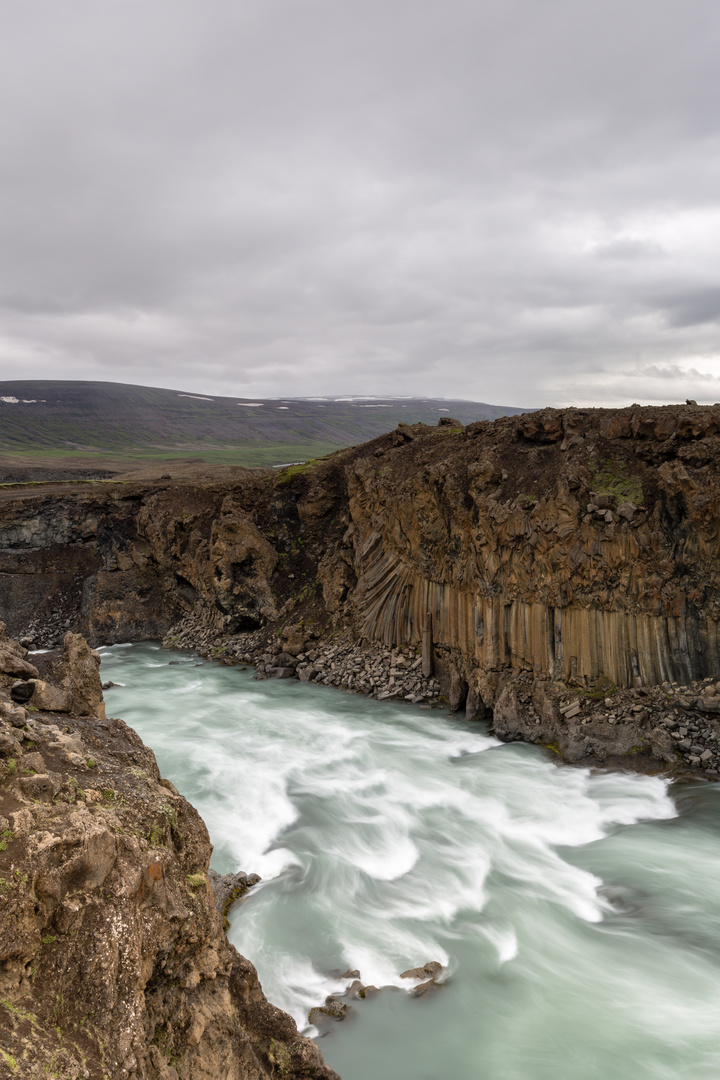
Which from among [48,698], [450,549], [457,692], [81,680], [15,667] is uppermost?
[450,549]

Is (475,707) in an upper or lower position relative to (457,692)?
lower

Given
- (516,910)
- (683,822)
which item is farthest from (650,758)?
(516,910)

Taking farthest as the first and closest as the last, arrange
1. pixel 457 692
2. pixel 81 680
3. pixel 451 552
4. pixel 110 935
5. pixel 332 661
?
1. pixel 332 661
2. pixel 451 552
3. pixel 457 692
4. pixel 81 680
5. pixel 110 935

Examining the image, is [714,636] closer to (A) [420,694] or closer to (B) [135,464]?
(A) [420,694]

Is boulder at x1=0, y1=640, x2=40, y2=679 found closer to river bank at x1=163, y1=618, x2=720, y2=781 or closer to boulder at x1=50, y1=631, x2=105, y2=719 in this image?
boulder at x1=50, y1=631, x2=105, y2=719

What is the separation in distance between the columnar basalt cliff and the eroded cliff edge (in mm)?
17068

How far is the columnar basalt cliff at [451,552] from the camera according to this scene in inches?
821

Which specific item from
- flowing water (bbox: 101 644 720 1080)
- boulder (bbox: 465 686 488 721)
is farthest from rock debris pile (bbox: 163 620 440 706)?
flowing water (bbox: 101 644 720 1080)

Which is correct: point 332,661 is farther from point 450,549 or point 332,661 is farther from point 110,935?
point 110,935

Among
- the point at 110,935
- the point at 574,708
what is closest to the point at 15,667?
the point at 110,935

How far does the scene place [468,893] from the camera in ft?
47.8

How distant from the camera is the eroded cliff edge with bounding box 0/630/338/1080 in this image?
4.80 metres

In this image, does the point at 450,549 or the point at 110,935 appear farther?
the point at 450,549

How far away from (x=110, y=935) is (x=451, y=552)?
22074 mm
